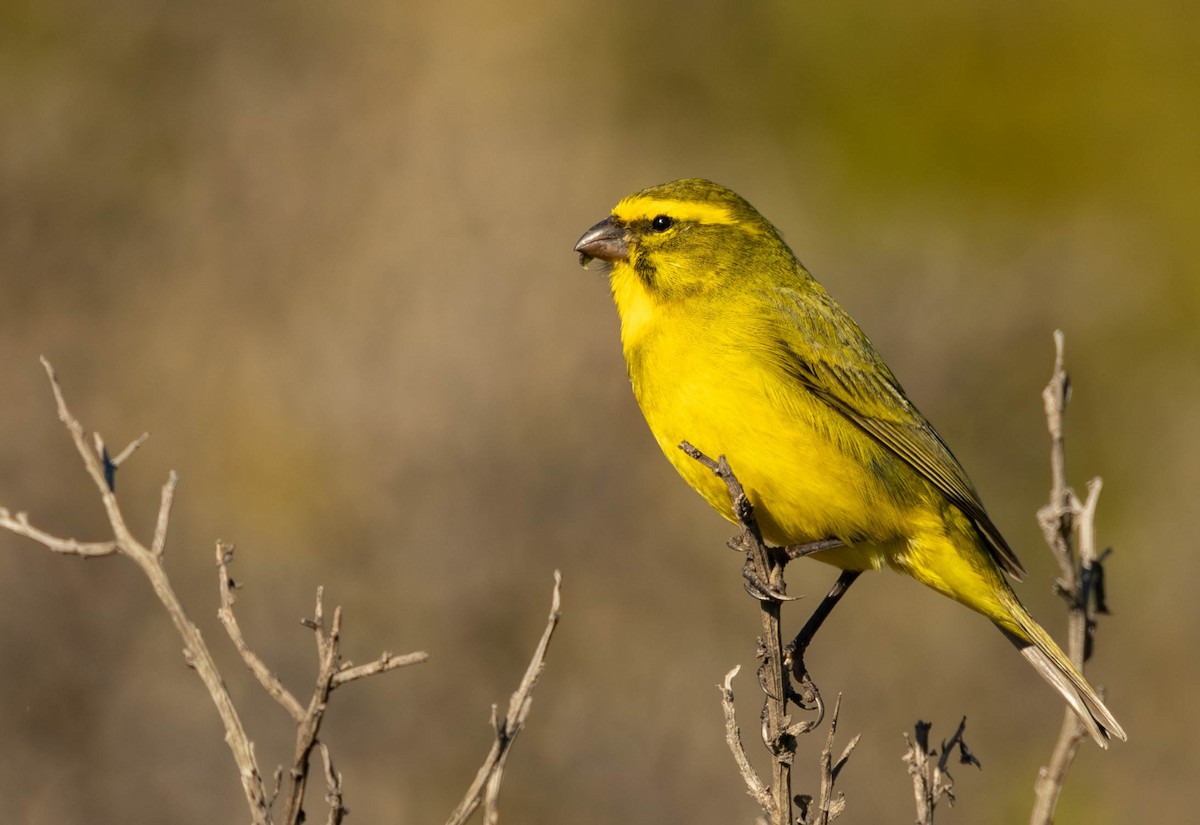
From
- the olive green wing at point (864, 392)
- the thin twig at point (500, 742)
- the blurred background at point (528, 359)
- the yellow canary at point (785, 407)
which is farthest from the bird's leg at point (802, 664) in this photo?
the blurred background at point (528, 359)

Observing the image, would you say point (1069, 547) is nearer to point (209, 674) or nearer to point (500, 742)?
point (500, 742)

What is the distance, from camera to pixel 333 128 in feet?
38.5

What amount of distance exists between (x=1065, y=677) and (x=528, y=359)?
5038 mm

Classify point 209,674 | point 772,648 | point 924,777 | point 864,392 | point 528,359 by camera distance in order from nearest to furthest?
1. point 209,674
2. point 924,777
3. point 772,648
4. point 864,392
5. point 528,359

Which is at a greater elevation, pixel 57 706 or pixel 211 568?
pixel 211 568

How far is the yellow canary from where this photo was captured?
16.3 feet

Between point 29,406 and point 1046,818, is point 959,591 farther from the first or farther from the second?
point 29,406

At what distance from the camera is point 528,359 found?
9531 mm

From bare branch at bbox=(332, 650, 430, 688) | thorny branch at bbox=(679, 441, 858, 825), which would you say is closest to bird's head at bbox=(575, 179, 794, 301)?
thorny branch at bbox=(679, 441, 858, 825)

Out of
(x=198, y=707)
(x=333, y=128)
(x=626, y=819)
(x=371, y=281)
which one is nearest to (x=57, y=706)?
(x=198, y=707)

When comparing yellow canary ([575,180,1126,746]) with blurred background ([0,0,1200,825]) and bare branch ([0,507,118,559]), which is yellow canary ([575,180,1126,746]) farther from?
blurred background ([0,0,1200,825])

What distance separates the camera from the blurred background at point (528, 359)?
753cm

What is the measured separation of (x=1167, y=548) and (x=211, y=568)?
619 centimetres

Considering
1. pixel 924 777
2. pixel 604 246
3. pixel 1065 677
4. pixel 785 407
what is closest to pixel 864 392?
pixel 785 407
